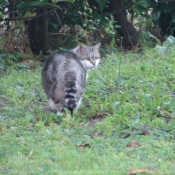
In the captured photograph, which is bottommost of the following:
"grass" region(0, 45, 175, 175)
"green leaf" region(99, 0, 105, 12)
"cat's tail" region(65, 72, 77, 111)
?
"grass" region(0, 45, 175, 175)

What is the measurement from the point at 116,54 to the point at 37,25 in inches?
60.7

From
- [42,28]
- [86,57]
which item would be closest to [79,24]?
[42,28]

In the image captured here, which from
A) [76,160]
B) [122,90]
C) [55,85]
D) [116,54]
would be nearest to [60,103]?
[55,85]

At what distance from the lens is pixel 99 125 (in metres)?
5.66

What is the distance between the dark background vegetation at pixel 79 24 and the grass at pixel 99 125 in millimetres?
1212

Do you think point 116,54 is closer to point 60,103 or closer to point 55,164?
point 60,103

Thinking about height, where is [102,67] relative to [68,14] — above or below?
below

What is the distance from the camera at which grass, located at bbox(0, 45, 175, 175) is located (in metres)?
4.56

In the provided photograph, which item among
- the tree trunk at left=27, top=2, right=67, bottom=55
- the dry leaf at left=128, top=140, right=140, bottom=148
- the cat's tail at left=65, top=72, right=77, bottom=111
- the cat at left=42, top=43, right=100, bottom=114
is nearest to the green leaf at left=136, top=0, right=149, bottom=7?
the tree trunk at left=27, top=2, right=67, bottom=55

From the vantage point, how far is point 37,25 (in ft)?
31.0

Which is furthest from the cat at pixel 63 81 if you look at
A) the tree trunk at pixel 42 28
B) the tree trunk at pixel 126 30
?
the tree trunk at pixel 126 30

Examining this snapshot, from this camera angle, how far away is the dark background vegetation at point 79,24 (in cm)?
931

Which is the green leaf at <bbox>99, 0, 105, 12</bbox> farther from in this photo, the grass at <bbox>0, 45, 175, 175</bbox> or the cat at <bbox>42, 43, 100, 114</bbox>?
the cat at <bbox>42, 43, 100, 114</bbox>

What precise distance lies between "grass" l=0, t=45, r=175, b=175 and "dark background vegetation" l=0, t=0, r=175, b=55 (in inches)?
47.7
